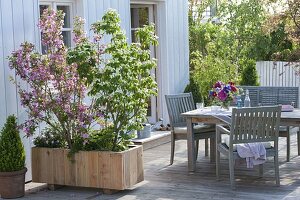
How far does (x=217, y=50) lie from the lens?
1409cm

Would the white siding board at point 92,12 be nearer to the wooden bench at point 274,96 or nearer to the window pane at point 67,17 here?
the window pane at point 67,17

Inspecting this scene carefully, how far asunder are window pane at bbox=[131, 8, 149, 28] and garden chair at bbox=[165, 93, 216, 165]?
2369 millimetres

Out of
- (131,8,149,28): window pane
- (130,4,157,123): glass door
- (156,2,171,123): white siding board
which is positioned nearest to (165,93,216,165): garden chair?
(156,2,171,123): white siding board

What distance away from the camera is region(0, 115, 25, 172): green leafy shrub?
20.0ft

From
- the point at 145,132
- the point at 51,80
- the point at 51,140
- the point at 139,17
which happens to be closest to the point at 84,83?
the point at 51,80

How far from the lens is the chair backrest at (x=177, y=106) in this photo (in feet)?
25.3

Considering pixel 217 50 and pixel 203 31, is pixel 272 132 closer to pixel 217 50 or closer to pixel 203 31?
pixel 217 50

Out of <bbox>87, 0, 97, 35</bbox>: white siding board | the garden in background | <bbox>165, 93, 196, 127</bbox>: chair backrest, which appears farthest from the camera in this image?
the garden in background

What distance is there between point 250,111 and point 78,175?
1.99 metres

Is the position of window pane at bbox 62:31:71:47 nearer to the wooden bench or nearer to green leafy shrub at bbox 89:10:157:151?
green leafy shrub at bbox 89:10:157:151

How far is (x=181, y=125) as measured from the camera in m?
7.78

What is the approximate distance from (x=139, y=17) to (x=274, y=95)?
9.41 feet

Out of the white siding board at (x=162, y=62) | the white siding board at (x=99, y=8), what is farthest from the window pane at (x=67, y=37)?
the white siding board at (x=162, y=62)

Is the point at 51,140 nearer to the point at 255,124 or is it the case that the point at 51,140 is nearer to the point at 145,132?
the point at 255,124
